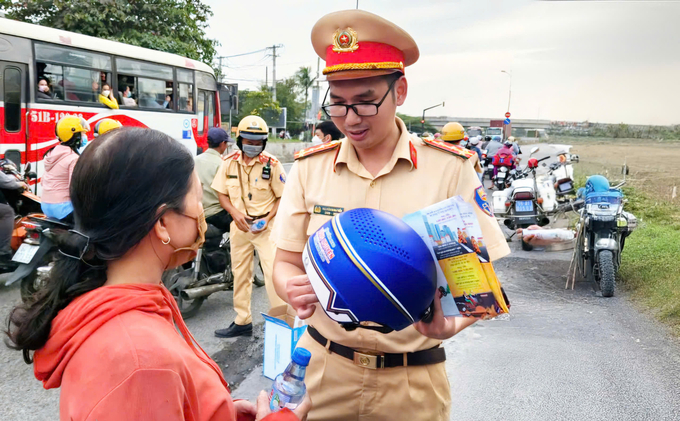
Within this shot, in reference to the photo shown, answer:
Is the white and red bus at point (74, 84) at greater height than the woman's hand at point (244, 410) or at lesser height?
greater

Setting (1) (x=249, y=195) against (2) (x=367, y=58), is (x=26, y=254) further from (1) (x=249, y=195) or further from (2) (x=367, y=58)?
(2) (x=367, y=58)

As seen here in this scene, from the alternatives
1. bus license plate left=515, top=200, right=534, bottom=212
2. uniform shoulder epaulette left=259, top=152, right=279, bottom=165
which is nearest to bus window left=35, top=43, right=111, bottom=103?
uniform shoulder epaulette left=259, top=152, right=279, bottom=165

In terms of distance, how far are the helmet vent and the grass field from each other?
442 centimetres

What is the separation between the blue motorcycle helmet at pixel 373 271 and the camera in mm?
1296

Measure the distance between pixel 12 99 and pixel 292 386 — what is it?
32.5 ft

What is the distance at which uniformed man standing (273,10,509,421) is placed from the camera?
1.78m

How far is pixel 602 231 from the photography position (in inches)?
233

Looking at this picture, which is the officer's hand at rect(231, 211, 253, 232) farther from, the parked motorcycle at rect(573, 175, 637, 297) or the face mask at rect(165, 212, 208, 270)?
the parked motorcycle at rect(573, 175, 637, 297)

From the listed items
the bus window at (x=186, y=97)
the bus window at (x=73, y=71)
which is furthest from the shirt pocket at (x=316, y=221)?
the bus window at (x=186, y=97)

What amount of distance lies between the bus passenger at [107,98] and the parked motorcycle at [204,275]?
6.42 m

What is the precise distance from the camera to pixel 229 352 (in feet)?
14.7

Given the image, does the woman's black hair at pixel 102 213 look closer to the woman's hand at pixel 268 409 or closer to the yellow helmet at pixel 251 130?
the woman's hand at pixel 268 409

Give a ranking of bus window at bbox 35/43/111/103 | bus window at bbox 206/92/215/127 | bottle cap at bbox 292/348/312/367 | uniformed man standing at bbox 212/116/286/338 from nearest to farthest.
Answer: bottle cap at bbox 292/348/312/367 → uniformed man standing at bbox 212/116/286/338 → bus window at bbox 35/43/111/103 → bus window at bbox 206/92/215/127

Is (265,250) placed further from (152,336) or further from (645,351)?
(152,336)
